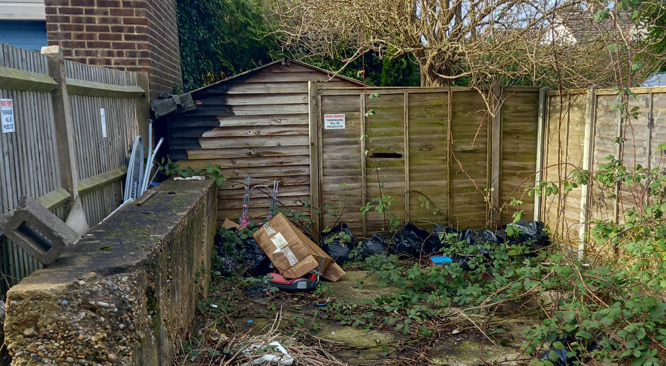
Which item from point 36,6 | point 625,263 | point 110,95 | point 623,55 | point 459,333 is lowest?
point 459,333

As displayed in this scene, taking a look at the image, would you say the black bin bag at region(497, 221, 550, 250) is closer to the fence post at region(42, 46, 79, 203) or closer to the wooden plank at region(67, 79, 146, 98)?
the wooden plank at region(67, 79, 146, 98)

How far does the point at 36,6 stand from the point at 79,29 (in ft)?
6.47

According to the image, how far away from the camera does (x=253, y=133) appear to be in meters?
7.32

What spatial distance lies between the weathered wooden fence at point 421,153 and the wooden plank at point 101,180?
9.42 feet

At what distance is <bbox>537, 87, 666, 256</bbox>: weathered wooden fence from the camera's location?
17.7 feet

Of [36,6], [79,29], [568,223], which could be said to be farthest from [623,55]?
[36,6]

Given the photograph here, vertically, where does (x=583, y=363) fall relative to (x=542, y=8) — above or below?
below

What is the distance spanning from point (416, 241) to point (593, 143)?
251 cm

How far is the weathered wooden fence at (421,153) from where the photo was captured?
7355 mm

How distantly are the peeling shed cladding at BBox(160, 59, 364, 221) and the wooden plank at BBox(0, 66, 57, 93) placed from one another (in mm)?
3527

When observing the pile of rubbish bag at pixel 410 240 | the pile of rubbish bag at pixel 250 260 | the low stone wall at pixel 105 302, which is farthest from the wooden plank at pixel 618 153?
the low stone wall at pixel 105 302

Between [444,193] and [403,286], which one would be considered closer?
[403,286]

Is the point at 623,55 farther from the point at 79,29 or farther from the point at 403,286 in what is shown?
the point at 79,29

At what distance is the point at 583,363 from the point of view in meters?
3.86
